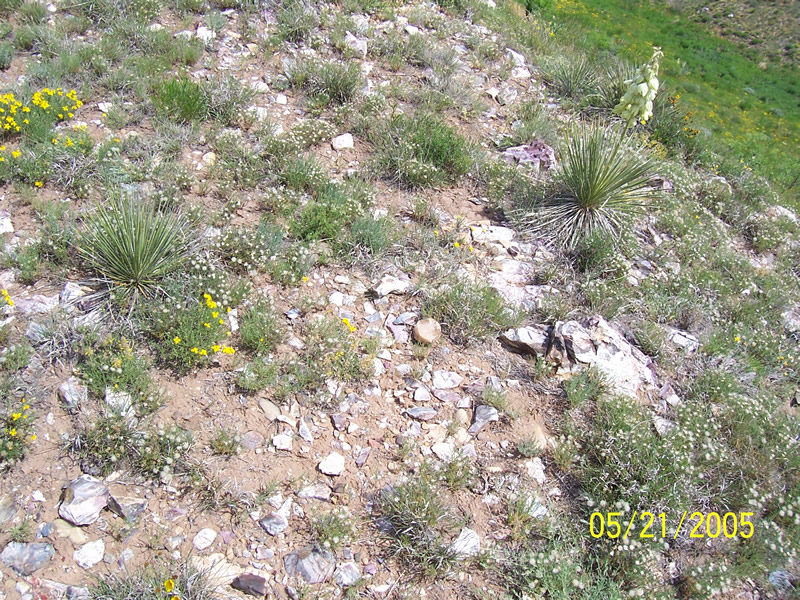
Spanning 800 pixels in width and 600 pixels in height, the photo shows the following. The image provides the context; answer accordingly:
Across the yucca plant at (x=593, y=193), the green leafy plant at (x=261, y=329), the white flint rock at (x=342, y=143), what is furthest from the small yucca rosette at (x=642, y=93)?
the green leafy plant at (x=261, y=329)

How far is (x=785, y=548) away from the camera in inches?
171

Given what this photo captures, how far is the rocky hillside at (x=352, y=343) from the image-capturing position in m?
3.72

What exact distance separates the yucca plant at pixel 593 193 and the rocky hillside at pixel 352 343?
1.3 inches

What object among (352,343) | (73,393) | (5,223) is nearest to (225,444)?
(73,393)

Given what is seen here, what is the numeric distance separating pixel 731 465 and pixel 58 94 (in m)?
7.45

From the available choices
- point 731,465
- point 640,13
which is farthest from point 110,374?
point 640,13

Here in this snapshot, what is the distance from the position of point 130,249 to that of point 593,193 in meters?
4.54

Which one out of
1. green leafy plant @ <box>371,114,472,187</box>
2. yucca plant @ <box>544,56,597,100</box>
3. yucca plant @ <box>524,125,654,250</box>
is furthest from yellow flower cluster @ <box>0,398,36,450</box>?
yucca plant @ <box>544,56,597,100</box>

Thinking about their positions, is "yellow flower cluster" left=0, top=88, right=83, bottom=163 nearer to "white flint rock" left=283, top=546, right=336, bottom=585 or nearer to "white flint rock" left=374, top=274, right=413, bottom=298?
"white flint rock" left=374, top=274, right=413, bottom=298

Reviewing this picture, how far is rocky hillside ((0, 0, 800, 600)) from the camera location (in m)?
3.72

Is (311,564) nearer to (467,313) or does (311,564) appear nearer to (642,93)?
(467,313)

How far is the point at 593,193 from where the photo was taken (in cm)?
625

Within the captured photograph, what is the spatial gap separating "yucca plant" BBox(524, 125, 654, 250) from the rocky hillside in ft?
0.11

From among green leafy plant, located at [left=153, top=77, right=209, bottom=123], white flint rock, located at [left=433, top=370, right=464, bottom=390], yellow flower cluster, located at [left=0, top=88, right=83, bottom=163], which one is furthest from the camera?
green leafy plant, located at [left=153, top=77, right=209, bottom=123]
